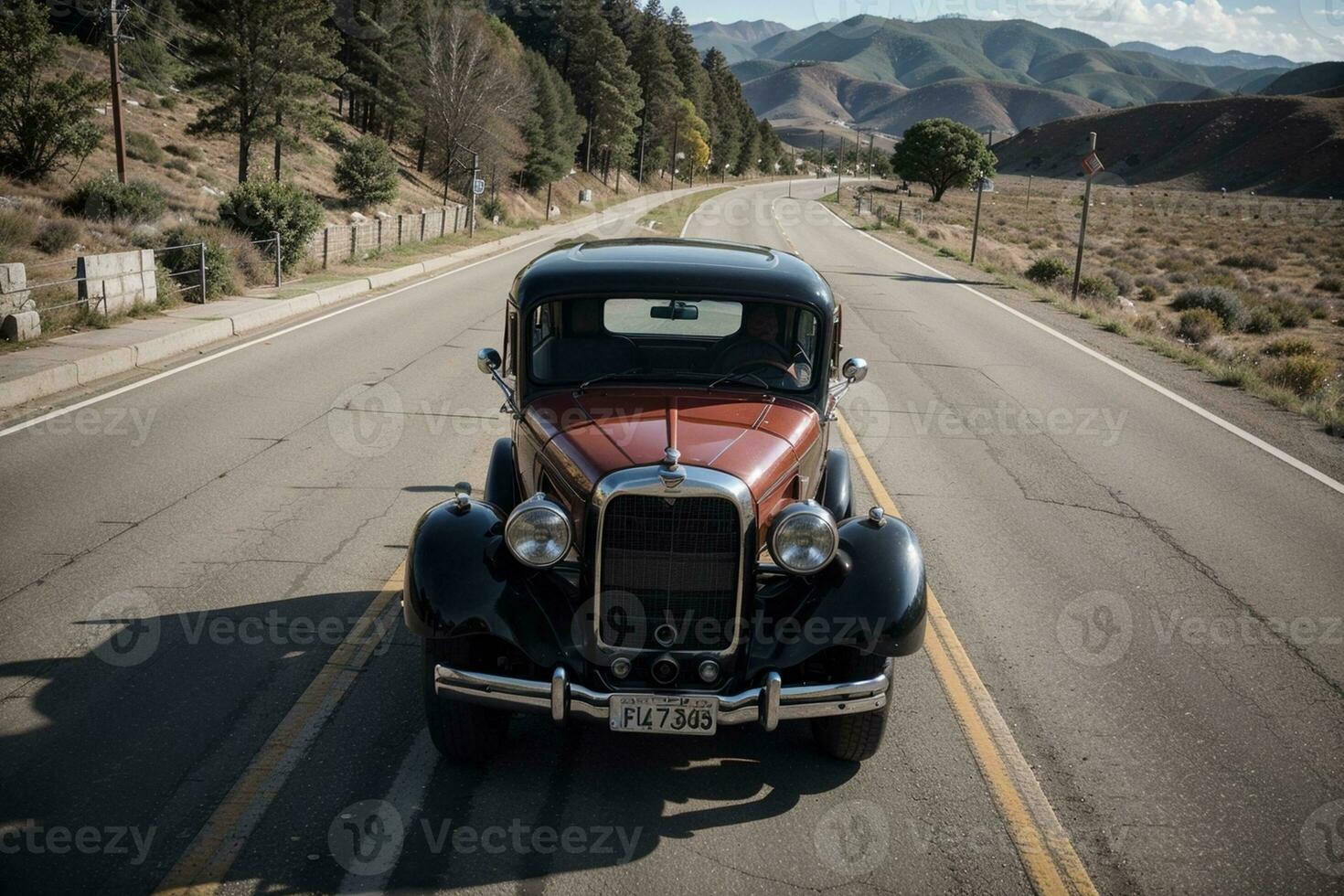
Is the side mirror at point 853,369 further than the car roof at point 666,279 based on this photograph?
Yes

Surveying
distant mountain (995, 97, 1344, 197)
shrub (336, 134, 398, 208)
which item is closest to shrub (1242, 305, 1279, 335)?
shrub (336, 134, 398, 208)

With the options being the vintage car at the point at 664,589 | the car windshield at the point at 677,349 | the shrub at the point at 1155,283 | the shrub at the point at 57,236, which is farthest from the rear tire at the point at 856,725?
the shrub at the point at 1155,283

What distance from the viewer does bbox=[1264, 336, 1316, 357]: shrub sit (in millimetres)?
20297

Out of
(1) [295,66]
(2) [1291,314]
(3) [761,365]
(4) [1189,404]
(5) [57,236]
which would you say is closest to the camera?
(3) [761,365]

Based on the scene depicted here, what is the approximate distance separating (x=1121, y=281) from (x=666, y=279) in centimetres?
3268

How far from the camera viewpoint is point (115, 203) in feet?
83.3

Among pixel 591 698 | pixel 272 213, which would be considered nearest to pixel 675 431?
pixel 591 698

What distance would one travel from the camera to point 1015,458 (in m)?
10.3

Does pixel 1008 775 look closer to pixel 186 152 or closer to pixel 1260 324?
pixel 1260 324

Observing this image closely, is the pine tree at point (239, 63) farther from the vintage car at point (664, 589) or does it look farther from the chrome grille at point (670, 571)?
the chrome grille at point (670, 571)

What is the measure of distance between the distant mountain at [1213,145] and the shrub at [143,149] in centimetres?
10949

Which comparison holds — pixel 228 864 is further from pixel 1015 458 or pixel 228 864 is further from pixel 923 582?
pixel 1015 458

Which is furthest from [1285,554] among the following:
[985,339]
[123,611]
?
[985,339]

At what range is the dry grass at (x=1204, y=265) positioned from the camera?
17016 mm
